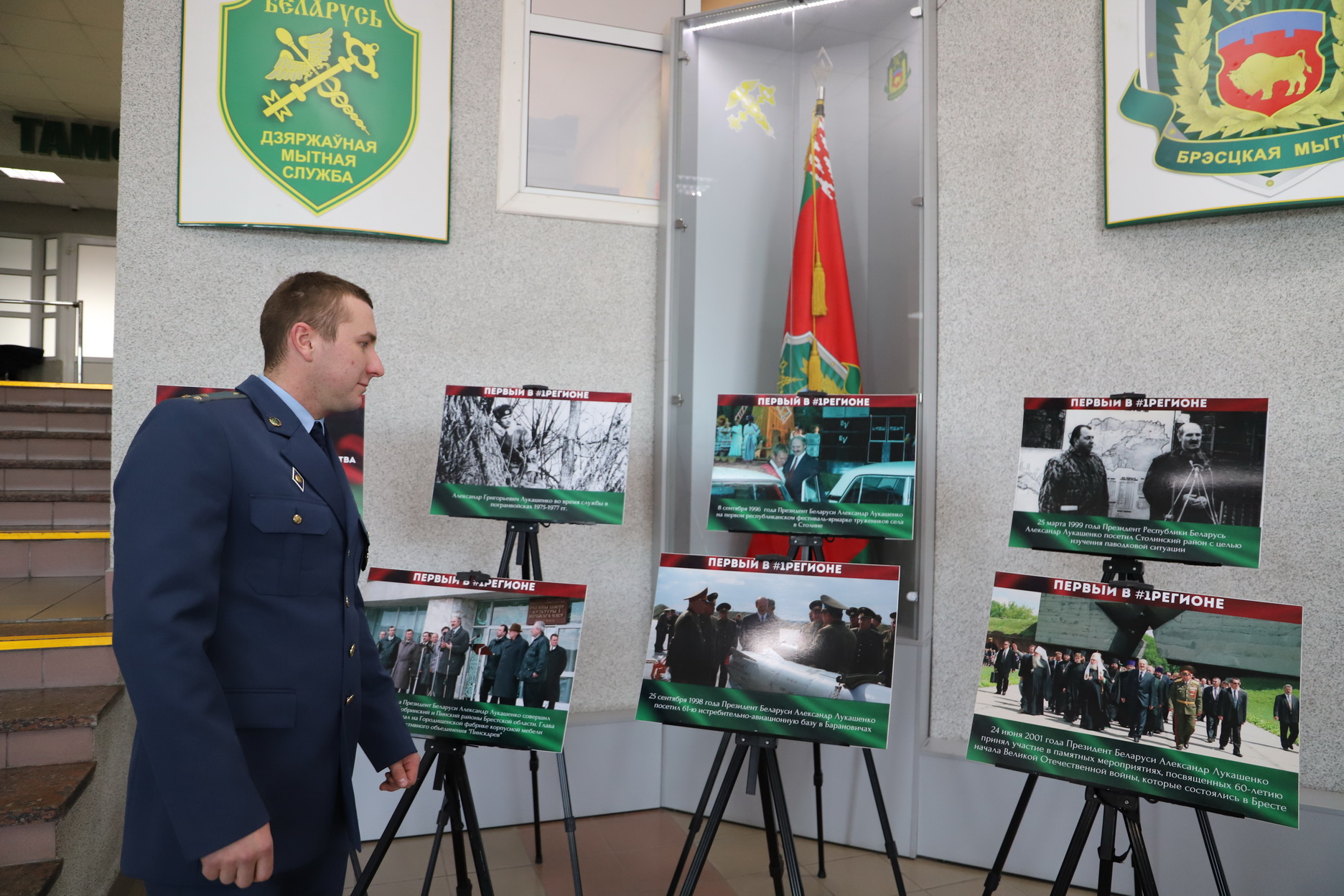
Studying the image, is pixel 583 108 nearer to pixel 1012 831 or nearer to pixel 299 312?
pixel 299 312

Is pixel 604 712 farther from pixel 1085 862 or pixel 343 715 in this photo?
pixel 343 715

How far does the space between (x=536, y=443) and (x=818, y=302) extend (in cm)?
106

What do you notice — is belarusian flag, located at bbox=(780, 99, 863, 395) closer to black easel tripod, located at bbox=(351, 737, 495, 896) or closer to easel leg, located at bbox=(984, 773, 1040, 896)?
easel leg, located at bbox=(984, 773, 1040, 896)

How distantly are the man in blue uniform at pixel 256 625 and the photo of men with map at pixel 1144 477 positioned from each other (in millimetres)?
1386

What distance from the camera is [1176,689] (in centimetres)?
152

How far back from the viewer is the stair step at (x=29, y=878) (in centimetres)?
181

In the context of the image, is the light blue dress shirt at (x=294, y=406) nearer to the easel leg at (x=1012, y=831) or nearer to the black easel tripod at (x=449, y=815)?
the black easel tripod at (x=449, y=815)

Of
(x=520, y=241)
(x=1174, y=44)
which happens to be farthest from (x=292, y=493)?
(x=1174, y=44)

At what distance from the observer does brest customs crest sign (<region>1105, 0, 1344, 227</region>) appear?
215 cm

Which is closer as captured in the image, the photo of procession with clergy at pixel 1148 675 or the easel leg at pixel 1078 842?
the photo of procession with clergy at pixel 1148 675

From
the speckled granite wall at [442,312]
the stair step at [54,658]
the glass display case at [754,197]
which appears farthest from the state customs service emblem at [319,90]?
the stair step at [54,658]

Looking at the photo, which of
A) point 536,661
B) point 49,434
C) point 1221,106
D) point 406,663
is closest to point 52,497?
point 49,434

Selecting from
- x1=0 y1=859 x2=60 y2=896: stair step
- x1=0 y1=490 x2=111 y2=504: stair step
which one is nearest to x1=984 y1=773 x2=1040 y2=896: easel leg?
x1=0 y1=859 x2=60 y2=896: stair step

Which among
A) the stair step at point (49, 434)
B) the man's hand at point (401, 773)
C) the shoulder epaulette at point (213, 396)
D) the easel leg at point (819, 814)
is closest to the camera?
the shoulder epaulette at point (213, 396)
